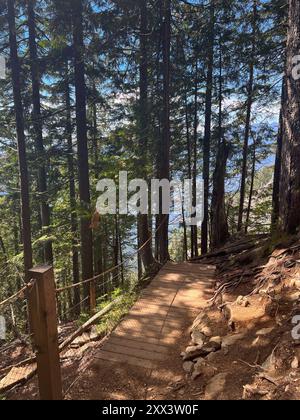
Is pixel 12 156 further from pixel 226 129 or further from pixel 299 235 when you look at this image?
pixel 299 235

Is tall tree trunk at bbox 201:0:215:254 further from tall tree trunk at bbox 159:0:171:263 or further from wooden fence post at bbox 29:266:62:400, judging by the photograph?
wooden fence post at bbox 29:266:62:400

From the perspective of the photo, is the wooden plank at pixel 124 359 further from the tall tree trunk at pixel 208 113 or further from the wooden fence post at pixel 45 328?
the tall tree trunk at pixel 208 113

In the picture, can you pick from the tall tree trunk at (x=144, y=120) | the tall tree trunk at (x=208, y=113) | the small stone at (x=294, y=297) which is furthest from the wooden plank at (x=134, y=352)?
the tall tree trunk at (x=208, y=113)

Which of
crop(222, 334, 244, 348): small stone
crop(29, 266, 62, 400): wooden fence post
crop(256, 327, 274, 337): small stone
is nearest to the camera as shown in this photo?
crop(29, 266, 62, 400): wooden fence post

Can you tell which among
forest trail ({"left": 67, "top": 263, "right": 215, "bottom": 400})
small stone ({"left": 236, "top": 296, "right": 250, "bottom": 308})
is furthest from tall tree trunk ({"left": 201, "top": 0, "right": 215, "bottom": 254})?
small stone ({"left": 236, "top": 296, "right": 250, "bottom": 308})

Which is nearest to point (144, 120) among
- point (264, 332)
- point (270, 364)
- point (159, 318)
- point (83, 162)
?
point (83, 162)

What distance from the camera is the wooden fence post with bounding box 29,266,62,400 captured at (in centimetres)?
247

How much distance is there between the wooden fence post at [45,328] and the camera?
2469 millimetres

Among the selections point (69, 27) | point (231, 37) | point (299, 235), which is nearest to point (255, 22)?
point (231, 37)

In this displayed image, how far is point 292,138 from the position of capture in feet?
17.5

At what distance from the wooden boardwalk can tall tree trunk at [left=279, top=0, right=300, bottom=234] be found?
2.27 metres

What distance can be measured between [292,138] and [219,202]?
197 inches

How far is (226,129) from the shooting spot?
14.3 meters
